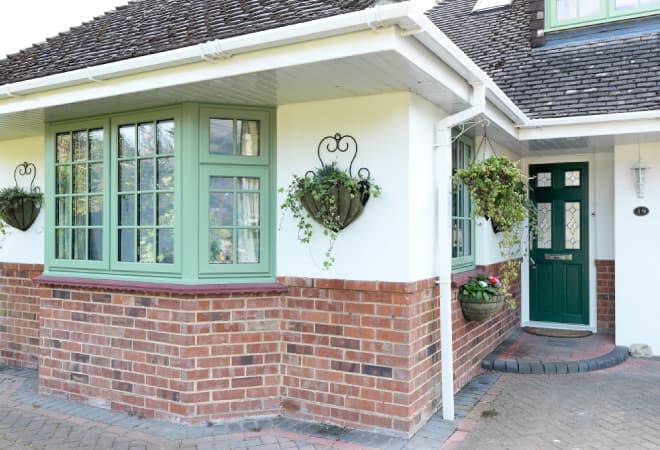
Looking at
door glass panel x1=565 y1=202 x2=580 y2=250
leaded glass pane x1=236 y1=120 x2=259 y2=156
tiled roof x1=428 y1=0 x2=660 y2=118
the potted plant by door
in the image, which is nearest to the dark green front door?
door glass panel x1=565 y1=202 x2=580 y2=250

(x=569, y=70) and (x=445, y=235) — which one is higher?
(x=569, y=70)

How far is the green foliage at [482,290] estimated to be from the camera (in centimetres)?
519

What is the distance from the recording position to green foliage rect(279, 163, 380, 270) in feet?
13.8

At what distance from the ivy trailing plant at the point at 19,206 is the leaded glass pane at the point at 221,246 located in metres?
3.02

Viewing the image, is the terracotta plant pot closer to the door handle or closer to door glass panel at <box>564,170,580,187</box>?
the door handle

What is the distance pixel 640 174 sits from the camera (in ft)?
20.8

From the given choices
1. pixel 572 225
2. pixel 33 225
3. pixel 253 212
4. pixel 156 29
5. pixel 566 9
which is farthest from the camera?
pixel 566 9

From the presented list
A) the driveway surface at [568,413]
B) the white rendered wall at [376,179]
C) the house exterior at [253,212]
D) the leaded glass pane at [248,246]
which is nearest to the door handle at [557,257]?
the driveway surface at [568,413]

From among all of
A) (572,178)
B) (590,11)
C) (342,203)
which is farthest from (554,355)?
(590,11)

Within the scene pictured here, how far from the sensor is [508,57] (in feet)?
26.1

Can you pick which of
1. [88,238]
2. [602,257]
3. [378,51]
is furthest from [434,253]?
[602,257]

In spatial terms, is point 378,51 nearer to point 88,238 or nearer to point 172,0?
point 88,238

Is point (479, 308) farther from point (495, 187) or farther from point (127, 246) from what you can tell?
point (127, 246)

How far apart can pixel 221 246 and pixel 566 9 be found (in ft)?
21.1
